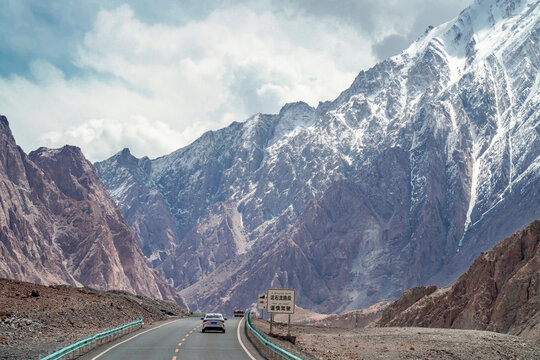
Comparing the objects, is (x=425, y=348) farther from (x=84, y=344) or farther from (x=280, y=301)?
(x=84, y=344)

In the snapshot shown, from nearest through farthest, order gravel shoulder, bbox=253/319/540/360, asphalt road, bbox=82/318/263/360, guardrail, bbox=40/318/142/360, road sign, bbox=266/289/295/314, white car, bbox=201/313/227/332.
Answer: guardrail, bbox=40/318/142/360
asphalt road, bbox=82/318/263/360
gravel shoulder, bbox=253/319/540/360
road sign, bbox=266/289/295/314
white car, bbox=201/313/227/332

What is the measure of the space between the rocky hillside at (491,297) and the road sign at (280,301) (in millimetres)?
45277

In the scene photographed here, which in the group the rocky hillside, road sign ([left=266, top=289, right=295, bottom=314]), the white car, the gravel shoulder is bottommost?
the gravel shoulder

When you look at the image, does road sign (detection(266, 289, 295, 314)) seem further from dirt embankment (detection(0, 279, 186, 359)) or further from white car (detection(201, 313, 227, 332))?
white car (detection(201, 313, 227, 332))

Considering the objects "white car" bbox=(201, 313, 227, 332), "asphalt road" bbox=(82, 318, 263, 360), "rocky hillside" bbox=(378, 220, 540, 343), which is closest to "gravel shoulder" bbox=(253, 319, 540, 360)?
"asphalt road" bbox=(82, 318, 263, 360)

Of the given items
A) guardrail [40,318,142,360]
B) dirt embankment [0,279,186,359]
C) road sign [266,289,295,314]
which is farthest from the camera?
road sign [266,289,295,314]

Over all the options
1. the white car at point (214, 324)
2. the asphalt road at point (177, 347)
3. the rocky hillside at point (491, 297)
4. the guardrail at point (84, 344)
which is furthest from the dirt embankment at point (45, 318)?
the rocky hillside at point (491, 297)

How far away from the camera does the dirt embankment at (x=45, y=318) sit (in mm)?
36406

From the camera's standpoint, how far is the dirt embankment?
3641cm

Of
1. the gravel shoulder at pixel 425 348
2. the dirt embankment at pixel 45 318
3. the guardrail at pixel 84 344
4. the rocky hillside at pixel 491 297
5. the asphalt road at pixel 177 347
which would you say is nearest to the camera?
the guardrail at pixel 84 344

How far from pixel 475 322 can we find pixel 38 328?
67078mm

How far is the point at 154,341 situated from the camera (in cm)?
4362

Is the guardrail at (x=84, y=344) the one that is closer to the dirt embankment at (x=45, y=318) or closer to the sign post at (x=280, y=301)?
the dirt embankment at (x=45, y=318)

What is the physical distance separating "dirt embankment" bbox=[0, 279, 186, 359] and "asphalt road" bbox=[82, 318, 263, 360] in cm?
264
